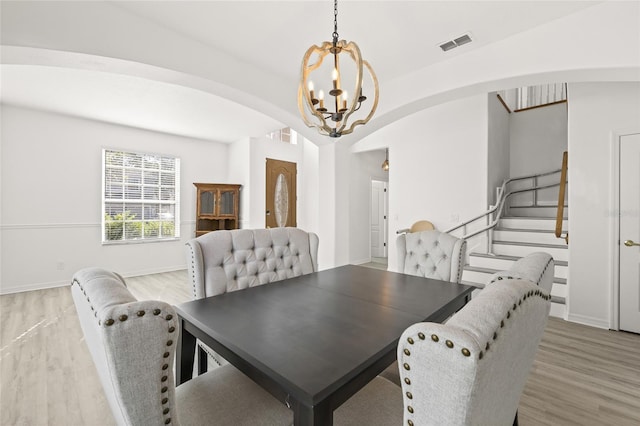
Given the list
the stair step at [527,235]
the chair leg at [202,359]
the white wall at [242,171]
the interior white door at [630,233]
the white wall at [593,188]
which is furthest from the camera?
the white wall at [242,171]

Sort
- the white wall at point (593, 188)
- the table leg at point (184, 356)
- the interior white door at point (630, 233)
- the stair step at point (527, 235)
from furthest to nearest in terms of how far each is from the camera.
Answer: the stair step at point (527, 235) < the white wall at point (593, 188) < the interior white door at point (630, 233) < the table leg at point (184, 356)

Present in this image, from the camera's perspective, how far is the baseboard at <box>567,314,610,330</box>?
298 centimetres

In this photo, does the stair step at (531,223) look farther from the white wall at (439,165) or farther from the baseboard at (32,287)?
the baseboard at (32,287)

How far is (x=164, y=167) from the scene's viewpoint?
581 cm

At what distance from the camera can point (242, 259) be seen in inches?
80.1

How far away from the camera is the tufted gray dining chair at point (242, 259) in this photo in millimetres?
1836

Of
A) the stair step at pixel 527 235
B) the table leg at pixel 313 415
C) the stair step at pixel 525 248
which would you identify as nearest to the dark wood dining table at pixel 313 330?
the table leg at pixel 313 415

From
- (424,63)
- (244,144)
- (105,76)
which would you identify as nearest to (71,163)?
(105,76)

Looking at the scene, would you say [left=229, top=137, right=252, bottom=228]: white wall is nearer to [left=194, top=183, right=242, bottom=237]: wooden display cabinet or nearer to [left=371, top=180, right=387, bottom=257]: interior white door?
[left=194, top=183, right=242, bottom=237]: wooden display cabinet

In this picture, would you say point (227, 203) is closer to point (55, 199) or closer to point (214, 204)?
point (214, 204)

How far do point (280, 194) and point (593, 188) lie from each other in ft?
17.5

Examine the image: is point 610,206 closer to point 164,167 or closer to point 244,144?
point 244,144

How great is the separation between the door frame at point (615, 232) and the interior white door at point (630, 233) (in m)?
0.02

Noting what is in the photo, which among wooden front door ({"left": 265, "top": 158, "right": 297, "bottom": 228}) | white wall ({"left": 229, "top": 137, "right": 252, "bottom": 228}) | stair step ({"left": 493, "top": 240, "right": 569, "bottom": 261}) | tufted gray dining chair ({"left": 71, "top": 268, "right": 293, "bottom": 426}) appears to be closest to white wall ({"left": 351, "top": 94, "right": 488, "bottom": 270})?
stair step ({"left": 493, "top": 240, "right": 569, "bottom": 261})
